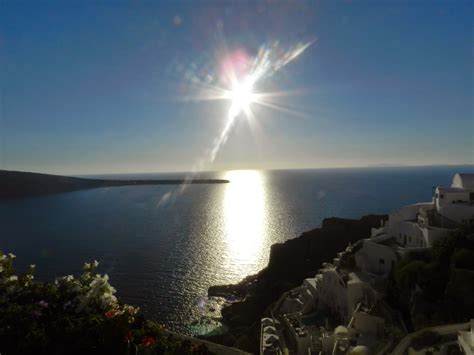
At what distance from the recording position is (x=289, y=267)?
222 feet

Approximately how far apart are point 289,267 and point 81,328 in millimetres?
55530

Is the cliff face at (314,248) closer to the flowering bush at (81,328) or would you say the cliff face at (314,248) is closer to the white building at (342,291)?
the white building at (342,291)

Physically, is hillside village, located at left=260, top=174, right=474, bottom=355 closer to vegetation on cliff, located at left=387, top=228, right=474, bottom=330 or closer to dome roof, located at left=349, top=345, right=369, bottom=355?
dome roof, located at left=349, top=345, right=369, bottom=355

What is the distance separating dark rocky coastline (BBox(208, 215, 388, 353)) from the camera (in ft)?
194

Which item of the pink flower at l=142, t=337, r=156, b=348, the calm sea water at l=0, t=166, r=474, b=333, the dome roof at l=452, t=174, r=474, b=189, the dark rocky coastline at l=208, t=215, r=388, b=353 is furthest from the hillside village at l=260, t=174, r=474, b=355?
the calm sea water at l=0, t=166, r=474, b=333

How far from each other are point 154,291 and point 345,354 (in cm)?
4948

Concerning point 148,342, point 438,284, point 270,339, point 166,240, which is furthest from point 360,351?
point 166,240

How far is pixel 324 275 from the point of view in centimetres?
4134

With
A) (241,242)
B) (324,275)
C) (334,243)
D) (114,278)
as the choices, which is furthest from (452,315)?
(241,242)

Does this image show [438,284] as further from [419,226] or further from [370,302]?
[419,226]

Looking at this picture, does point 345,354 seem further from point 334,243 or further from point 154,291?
point 154,291

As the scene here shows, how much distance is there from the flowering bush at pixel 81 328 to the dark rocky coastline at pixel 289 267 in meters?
42.1

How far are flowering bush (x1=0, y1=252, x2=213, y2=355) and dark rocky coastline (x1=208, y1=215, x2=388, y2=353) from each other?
138ft

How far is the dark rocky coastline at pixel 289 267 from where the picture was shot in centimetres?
5900
